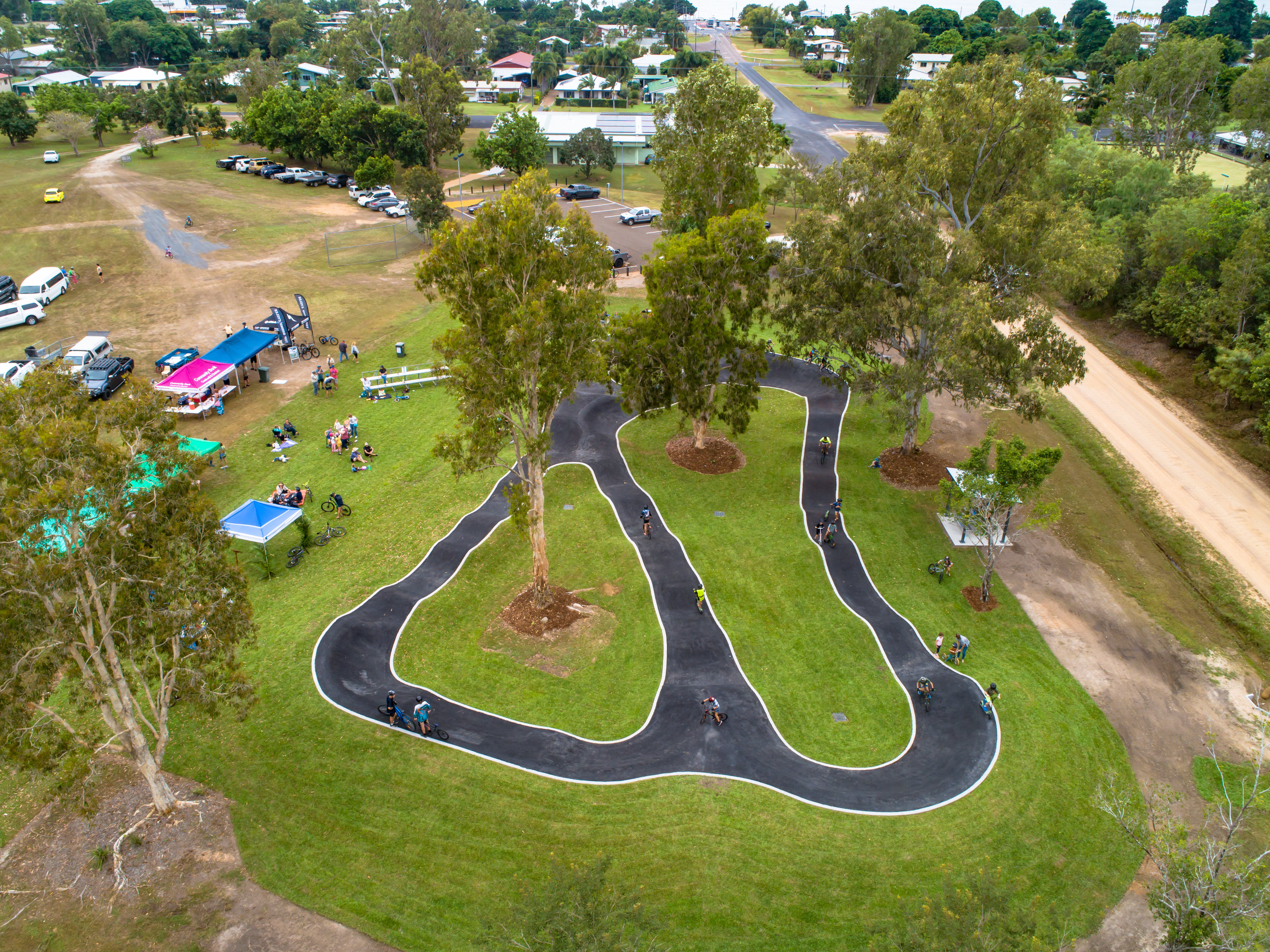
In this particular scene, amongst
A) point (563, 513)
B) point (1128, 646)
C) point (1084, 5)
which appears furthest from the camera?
point (1084, 5)

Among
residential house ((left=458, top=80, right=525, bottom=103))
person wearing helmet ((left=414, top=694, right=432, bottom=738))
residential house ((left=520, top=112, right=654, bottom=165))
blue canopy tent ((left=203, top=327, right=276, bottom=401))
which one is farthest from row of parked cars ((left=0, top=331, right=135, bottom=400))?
residential house ((left=458, top=80, right=525, bottom=103))

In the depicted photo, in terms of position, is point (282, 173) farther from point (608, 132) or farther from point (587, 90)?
point (587, 90)

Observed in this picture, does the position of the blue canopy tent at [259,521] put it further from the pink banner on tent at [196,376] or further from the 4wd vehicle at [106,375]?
the 4wd vehicle at [106,375]

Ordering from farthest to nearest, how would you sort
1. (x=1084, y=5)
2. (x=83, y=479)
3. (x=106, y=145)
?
(x=1084, y=5), (x=106, y=145), (x=83, y=479)

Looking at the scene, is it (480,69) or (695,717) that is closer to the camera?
(695,717)

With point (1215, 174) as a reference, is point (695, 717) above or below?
below

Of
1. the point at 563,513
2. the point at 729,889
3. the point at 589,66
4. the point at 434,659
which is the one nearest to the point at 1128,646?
the point at 729,889

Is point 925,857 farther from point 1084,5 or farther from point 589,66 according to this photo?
point 1084,5
